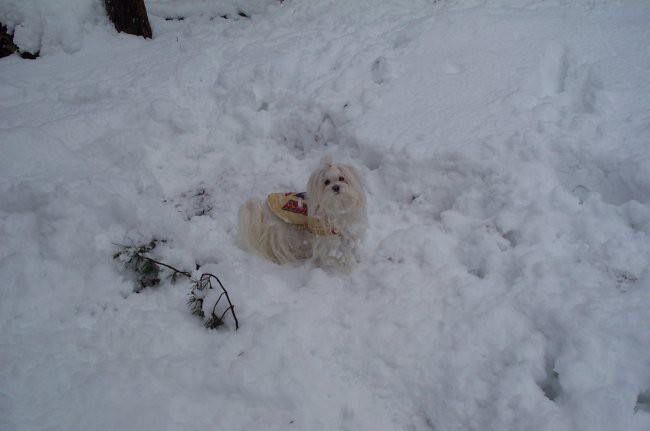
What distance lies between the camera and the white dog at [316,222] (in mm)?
3246

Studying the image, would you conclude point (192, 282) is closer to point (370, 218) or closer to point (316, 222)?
point (316, 222)

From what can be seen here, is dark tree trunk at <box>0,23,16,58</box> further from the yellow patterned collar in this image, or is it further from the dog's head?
the dog's head

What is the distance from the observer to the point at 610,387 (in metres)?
2.22

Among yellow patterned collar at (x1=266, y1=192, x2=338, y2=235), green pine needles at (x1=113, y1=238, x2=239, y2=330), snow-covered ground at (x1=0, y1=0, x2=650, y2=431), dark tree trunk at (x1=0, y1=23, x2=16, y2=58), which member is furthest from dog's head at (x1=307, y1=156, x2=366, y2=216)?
dark tree trunk at (x1=0, y1=23, x2=16, y2=58)

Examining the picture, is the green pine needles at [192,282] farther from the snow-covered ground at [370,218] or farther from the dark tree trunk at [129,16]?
the dark tree trunk at [129,16]

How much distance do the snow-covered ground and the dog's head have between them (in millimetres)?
556

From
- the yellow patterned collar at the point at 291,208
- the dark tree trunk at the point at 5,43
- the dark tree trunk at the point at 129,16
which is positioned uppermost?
the dark tree trunk at the point at 129,16

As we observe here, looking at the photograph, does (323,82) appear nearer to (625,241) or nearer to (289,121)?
(289,121)

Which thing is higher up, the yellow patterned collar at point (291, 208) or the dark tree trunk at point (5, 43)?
the yellow patterned collar at point (291, 208)

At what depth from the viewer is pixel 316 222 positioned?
11.3ft

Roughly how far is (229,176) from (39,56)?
417 centimetres

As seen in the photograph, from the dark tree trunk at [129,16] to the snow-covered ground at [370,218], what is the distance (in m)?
0.72

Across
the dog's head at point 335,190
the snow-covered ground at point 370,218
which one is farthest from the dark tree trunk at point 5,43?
the dog's head at point 335,190

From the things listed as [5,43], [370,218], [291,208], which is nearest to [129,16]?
[5,43]
